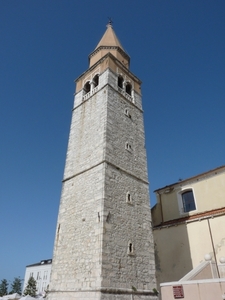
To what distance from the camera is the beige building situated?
39.6 feet

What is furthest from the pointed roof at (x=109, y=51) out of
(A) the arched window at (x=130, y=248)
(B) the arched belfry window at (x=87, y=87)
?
(A) the arched window at (x=130, y=248)

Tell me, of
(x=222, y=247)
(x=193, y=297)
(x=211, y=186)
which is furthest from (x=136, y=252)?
(x=211, y=186)

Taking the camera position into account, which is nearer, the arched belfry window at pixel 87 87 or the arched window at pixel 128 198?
the arched window at pixel 128 198

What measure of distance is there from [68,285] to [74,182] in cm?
487

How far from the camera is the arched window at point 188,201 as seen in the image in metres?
14.9

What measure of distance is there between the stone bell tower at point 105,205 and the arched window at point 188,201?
153 inches

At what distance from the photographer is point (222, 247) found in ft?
37.6

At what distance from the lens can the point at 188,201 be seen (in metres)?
15.2

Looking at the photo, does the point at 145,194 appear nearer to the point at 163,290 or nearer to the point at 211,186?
the point at 211,186

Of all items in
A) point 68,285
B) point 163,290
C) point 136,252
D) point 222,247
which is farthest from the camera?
point 222,247

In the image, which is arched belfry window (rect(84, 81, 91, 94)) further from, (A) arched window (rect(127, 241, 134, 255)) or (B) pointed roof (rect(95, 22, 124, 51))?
(A) arched window (rect(127, 241, 134, 255))

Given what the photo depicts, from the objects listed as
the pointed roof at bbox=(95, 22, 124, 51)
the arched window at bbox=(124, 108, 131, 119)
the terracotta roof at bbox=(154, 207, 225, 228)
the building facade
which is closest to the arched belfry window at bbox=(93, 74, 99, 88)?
the arched window at bbox=(124, 108, 131, 119)

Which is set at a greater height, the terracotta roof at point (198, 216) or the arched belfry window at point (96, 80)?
the arched belfry window at point (96, 80)

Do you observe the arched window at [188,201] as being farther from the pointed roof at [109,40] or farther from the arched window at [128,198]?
the pointed roof at [109,40]
